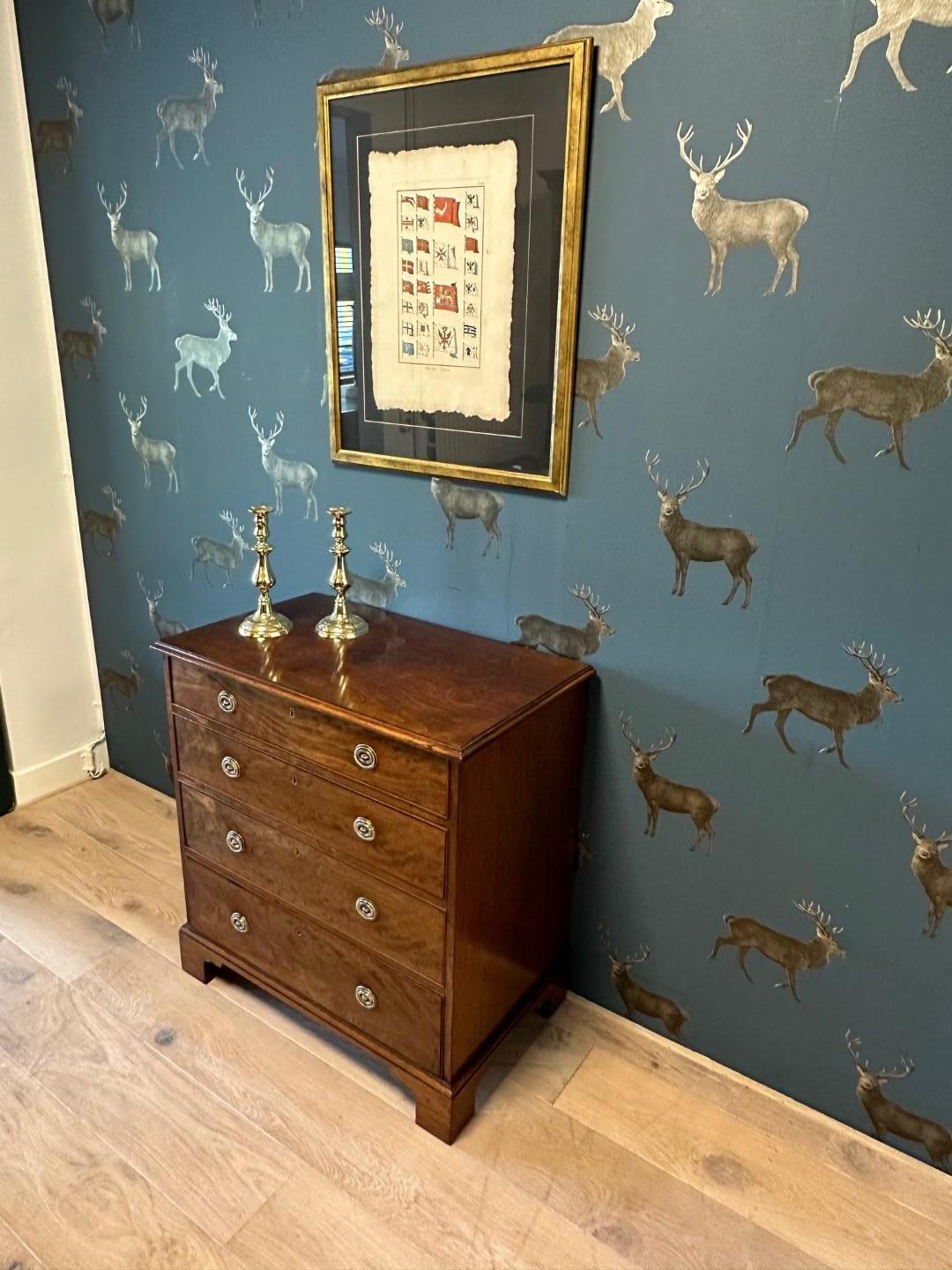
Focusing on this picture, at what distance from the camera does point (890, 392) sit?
127 cm

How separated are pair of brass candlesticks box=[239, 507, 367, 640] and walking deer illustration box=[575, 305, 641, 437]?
0.53 m

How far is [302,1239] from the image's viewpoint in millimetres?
1392

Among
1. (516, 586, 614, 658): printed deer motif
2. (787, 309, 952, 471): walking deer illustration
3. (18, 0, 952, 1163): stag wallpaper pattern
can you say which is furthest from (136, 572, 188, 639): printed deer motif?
(787, 309, 952, 471): walking deer illustration

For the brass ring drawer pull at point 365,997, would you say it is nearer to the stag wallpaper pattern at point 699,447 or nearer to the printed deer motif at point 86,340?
the stag wallpaper pattern at point 699,447

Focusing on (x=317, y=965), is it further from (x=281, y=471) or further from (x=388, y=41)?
(x=388, y=41)

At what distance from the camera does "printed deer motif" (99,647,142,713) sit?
2627mm

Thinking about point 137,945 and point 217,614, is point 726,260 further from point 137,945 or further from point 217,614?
point 137,945

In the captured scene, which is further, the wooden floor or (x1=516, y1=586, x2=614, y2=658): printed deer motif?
(x1=516, y1=586, x2=614, y2=658): printed deer motif

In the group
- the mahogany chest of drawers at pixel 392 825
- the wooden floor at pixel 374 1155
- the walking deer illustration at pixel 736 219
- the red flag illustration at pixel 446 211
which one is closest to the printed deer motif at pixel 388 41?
the red flag illustration at pixel 446 211

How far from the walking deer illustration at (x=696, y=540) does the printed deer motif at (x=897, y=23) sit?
0.60 metres

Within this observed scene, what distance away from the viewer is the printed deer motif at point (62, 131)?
6.98 feet

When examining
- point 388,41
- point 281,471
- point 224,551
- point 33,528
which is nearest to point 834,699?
point 281,471

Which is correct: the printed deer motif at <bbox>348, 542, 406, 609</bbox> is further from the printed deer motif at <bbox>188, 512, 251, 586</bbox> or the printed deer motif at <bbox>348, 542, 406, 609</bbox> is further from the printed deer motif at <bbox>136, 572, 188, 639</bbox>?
the printed deer motif at <bbox>136, 572, 188, 639</bbox>

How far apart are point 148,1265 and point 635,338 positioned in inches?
68.4
